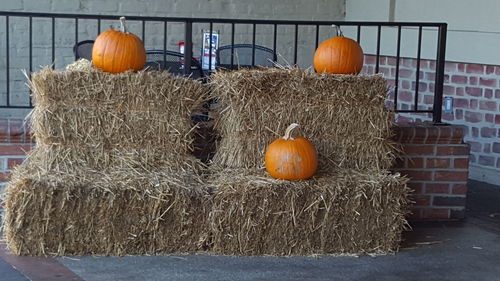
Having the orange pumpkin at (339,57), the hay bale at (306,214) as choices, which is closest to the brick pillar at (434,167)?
the orange pumpkin at (339,57)

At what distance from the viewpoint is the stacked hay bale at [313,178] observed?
5.34m

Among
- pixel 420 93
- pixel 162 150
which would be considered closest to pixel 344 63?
pixel 162 150

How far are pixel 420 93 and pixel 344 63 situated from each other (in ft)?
11.0

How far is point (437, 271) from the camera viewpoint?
5.29 m

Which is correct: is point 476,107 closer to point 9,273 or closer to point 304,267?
point 304,267

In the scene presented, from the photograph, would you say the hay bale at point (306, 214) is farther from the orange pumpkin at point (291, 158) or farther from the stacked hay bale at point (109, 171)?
A: the stacked hay bale at point (109, 171)

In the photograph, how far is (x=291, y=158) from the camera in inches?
209

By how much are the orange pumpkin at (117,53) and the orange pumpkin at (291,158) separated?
1.02 m

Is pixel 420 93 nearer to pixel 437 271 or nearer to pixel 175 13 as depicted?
pixel 175 13

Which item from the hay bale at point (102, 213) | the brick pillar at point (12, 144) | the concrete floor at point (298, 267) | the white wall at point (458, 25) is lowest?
the concrete floor at point (298, 267)

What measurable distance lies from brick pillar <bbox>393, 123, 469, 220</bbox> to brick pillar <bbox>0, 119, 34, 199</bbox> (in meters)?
2.64

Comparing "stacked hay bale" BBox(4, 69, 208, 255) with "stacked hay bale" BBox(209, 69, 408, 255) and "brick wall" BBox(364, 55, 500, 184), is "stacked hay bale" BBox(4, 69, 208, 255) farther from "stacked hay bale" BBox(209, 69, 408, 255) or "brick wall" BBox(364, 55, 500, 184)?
"brick wall" BBox(364, 55, 500, 184)

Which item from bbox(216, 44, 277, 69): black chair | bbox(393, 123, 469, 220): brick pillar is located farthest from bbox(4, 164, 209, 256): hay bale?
bbox(216, 44, 277, 69): black chair

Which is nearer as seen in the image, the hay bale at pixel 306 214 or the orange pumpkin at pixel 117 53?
the hay bale at pixel 306 214
